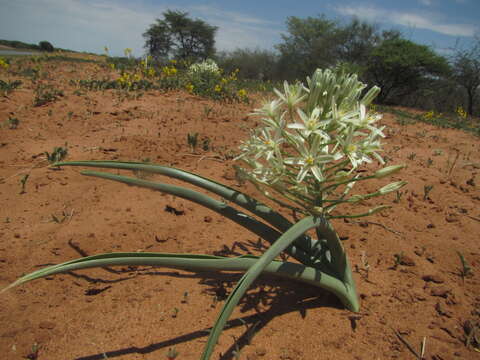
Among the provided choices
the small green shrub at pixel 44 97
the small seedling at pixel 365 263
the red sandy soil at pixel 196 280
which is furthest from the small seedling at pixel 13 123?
the small seedling at pixel 365 263

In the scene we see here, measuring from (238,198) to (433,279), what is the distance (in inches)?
51.5

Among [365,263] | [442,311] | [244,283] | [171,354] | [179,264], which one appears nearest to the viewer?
[244,283]

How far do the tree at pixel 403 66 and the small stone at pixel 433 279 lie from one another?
66.0 feet

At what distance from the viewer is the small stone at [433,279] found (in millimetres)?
1830

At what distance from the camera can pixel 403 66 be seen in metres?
18.9

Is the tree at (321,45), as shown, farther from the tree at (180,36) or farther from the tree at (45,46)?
the tree at (45,46)

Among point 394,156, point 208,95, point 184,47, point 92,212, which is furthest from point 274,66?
point 92,212

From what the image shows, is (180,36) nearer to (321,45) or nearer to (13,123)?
(321,45)

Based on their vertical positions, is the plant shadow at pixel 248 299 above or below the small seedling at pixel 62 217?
below

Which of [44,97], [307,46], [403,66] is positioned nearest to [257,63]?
[307,46]

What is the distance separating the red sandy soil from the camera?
144 centimetres

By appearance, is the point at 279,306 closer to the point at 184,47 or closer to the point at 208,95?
the point at 208,95

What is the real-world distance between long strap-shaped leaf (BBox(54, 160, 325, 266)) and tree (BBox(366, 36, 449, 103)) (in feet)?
67.5

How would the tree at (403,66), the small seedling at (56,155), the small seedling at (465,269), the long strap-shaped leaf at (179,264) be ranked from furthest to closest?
the tree at (403,66) < the small seedling at (56,155) < the small seedling at (465,269) < the long strap-shaped leaf at (179,264)
